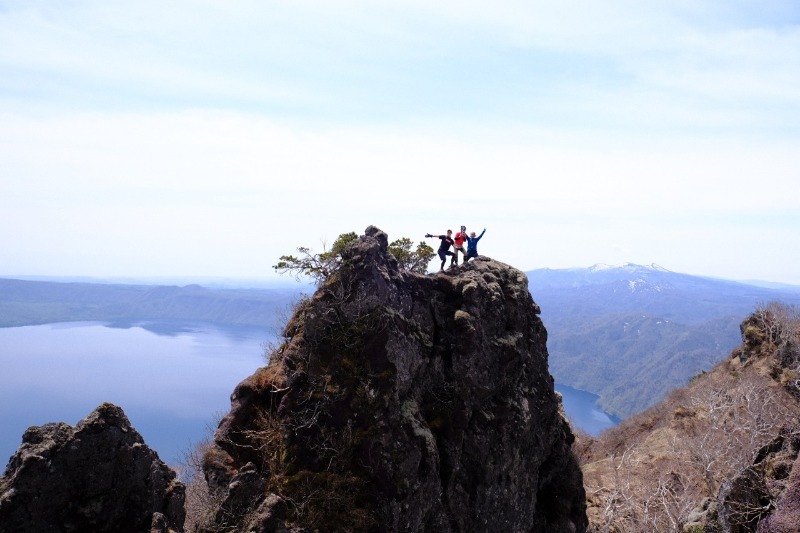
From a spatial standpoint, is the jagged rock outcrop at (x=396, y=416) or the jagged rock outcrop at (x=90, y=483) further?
the jagged rock outcrop at (x=396, y=416)

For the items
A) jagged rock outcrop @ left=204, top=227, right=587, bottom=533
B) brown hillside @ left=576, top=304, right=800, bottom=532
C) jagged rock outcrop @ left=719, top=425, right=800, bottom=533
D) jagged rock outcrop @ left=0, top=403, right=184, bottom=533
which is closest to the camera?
jagged rock outcrop @ left=0, top=403, right=184, bottom=533

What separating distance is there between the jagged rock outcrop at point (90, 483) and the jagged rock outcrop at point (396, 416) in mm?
2170

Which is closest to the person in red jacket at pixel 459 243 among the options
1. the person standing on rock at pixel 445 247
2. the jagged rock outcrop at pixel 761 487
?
the person standing on rock at pixel 445 247

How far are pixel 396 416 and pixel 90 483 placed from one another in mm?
8390

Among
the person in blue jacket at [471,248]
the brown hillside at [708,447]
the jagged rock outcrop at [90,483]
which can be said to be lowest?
the brown hillside at [708,447]

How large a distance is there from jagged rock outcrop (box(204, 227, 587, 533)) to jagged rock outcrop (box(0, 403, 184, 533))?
217 centimetres

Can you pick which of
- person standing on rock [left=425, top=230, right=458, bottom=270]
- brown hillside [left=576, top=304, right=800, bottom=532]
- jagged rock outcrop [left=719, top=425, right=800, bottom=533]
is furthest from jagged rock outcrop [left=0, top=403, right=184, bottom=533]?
brown hillside [left=576, top=304, right=800, bottom=532]

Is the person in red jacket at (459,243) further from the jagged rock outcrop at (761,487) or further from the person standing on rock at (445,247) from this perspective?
the jagged rock outcrop at (761,487)

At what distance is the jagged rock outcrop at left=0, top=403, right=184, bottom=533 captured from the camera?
11.8m

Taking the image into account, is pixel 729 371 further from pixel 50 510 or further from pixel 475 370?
pixel 50 510

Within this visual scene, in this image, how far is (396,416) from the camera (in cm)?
1734

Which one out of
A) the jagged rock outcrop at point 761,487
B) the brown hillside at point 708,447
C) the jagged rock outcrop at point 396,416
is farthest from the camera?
the brown hillside at point 708,447

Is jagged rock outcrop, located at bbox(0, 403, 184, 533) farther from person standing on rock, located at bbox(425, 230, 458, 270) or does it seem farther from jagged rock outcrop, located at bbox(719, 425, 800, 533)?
jagged rock outcrop, located at bbox(719, 425, 800, 533)

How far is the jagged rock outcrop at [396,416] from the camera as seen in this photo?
16000 millimetres
